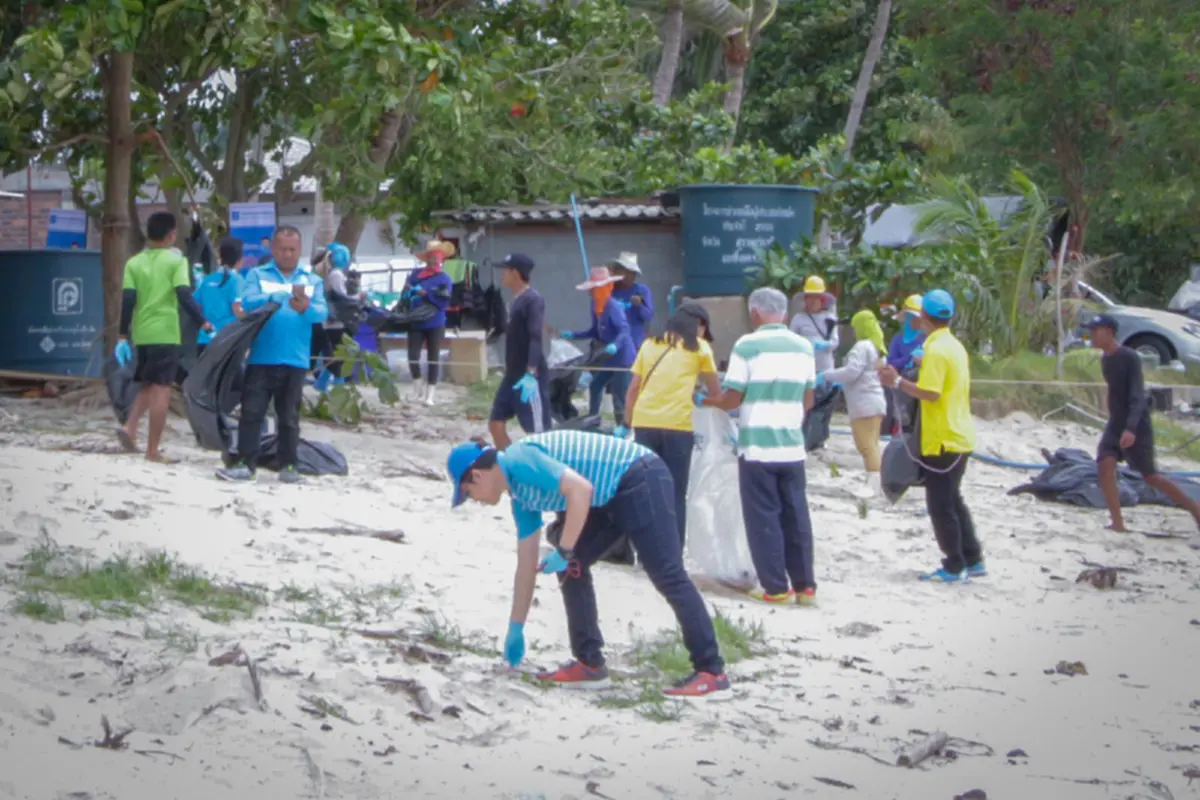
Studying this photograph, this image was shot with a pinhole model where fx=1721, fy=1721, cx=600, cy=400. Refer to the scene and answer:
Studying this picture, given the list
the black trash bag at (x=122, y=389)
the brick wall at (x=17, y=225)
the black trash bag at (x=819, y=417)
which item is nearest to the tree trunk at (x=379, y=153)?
the black trash bag at (x=122, y=389)

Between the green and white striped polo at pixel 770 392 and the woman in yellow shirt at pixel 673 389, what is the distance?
0.20 metres

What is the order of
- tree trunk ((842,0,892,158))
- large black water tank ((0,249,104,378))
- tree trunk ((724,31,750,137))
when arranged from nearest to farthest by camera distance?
large black water tank ((0,249,104,378)) < tree trunk ((724,31,750,137)) < tree trunk ((842,0,892,158))

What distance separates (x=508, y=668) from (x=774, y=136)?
2956cm

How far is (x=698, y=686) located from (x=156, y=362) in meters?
5.50

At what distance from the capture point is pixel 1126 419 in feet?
37.0

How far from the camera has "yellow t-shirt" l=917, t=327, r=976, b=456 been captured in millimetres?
9508

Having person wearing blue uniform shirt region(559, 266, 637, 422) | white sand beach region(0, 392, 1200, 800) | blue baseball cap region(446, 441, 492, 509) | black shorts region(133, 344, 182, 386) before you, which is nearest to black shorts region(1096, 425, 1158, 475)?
white sand beach region(0, 392, 1200, 800)

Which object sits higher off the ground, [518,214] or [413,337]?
[518,214]

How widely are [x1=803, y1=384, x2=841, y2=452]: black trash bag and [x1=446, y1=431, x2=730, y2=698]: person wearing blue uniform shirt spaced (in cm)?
715

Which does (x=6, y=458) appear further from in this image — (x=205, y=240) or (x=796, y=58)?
(x=796, y=58)

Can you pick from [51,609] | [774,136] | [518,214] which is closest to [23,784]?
[51,609]

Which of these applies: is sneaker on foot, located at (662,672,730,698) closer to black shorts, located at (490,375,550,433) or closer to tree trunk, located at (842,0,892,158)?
black shorts, located at (490,375,550,433)

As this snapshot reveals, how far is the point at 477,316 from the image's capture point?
19406 millimetres

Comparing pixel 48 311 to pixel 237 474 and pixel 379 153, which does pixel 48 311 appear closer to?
pixel 379 153
